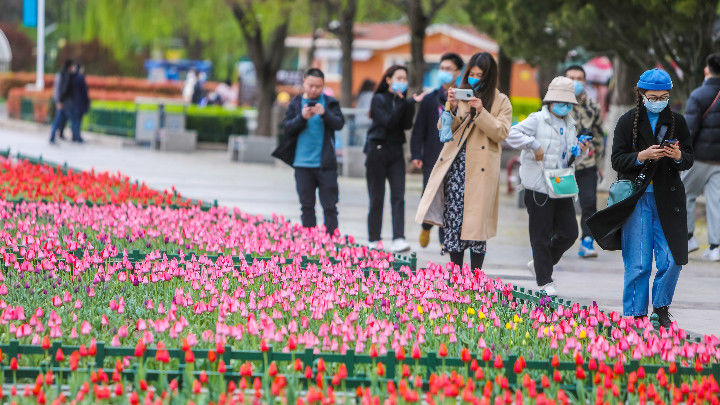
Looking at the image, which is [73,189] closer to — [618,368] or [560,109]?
[560,109]

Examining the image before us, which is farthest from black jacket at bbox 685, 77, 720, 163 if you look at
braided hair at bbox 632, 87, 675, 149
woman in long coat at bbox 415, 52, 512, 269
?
braided hair at bbox 632, 87, 675, 149

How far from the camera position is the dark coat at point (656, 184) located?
25.1ft

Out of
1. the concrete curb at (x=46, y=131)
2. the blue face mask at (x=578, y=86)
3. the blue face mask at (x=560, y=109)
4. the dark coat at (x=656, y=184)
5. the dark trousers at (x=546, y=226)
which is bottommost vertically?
the concrete curb at (x=46, y=131)

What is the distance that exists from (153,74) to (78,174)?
5063 centimetres

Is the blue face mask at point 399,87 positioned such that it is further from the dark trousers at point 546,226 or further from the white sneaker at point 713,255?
the white sneaker at point 713,255

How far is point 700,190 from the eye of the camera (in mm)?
11633

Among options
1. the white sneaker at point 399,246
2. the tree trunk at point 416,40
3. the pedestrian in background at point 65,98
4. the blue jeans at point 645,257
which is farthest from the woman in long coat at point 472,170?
the pedestrian in background at point 65,98

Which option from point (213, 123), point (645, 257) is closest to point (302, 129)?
point (645, 257)

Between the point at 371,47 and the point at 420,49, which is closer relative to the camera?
the point at 420,49

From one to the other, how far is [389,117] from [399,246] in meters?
1.22

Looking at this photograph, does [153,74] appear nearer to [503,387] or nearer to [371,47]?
[371,47]

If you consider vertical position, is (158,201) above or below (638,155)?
below

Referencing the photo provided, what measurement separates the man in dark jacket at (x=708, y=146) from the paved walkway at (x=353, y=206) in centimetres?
44

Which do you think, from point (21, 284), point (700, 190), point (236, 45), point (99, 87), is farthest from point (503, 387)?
point (236, 45)
